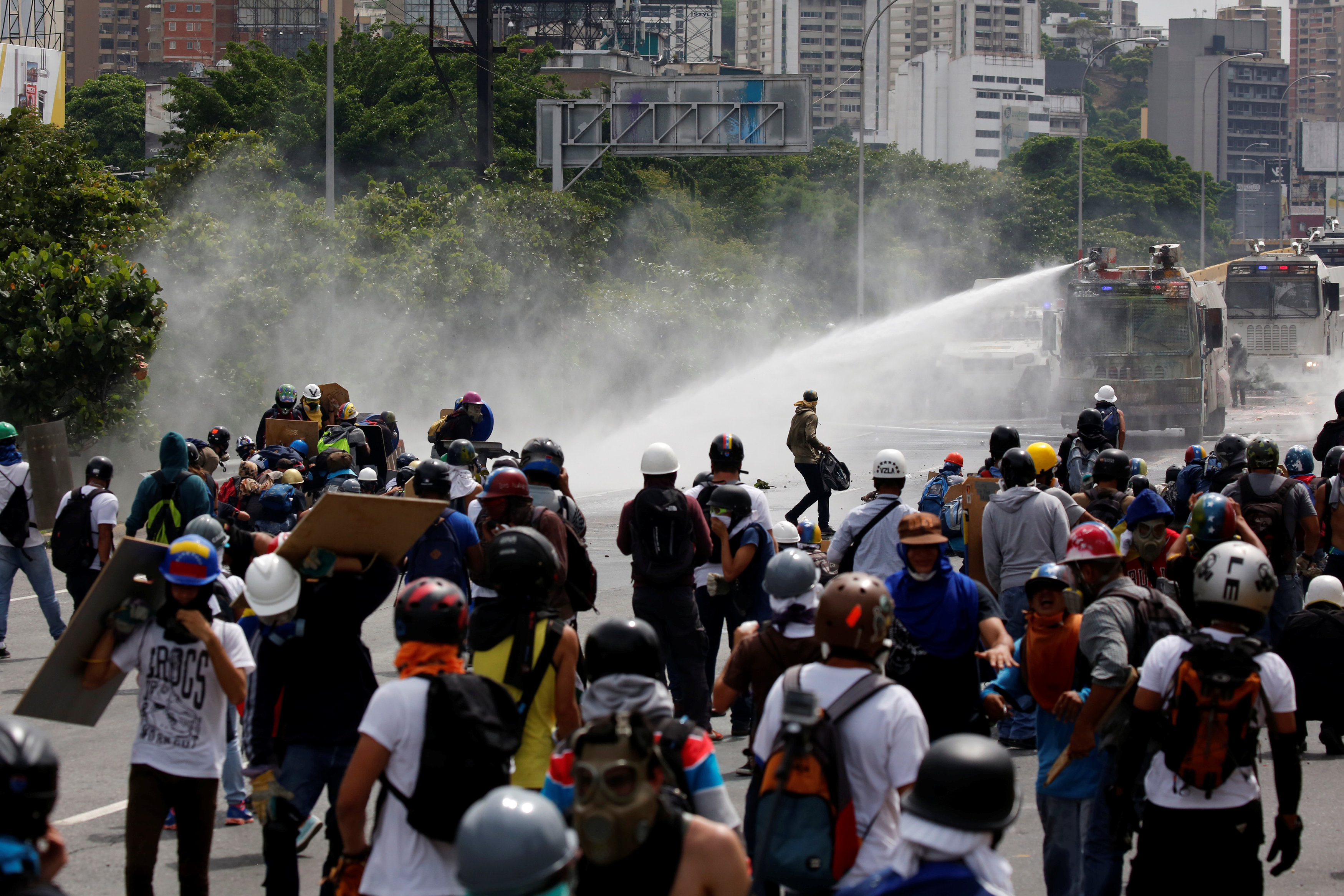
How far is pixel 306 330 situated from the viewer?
24.9 m

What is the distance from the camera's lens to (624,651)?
3.50 m

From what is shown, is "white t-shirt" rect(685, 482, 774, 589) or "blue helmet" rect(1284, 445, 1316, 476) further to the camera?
"blue helmet" rect(1284, 445, 1316, 476)

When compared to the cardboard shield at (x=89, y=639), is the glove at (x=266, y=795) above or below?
below

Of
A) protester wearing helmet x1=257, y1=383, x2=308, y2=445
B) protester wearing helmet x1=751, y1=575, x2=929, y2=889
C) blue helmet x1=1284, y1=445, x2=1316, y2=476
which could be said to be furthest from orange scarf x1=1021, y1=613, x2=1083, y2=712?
protester wearing helmet x1=257, y1=383, x2=308, y2=445

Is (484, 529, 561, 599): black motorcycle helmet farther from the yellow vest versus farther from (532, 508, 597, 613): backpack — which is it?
(532, 508, 597, 613): backpack

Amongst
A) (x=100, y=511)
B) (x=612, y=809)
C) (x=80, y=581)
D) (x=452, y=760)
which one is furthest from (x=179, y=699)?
(x=80, y=581)

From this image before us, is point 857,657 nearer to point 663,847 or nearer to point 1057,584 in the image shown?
point 663,847

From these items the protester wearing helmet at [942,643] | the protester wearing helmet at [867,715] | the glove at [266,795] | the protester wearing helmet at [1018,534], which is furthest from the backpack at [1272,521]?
the glove at [266,795]

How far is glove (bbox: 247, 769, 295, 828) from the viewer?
15.0 feet

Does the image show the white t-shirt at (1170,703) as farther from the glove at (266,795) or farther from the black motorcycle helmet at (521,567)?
the glove at (266,795)

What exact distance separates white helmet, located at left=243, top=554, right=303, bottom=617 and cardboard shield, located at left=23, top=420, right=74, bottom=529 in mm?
12824

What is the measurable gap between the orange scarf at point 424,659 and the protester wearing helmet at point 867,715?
2.77ft

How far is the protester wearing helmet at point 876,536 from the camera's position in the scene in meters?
6.88

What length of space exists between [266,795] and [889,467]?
354 centimetres
